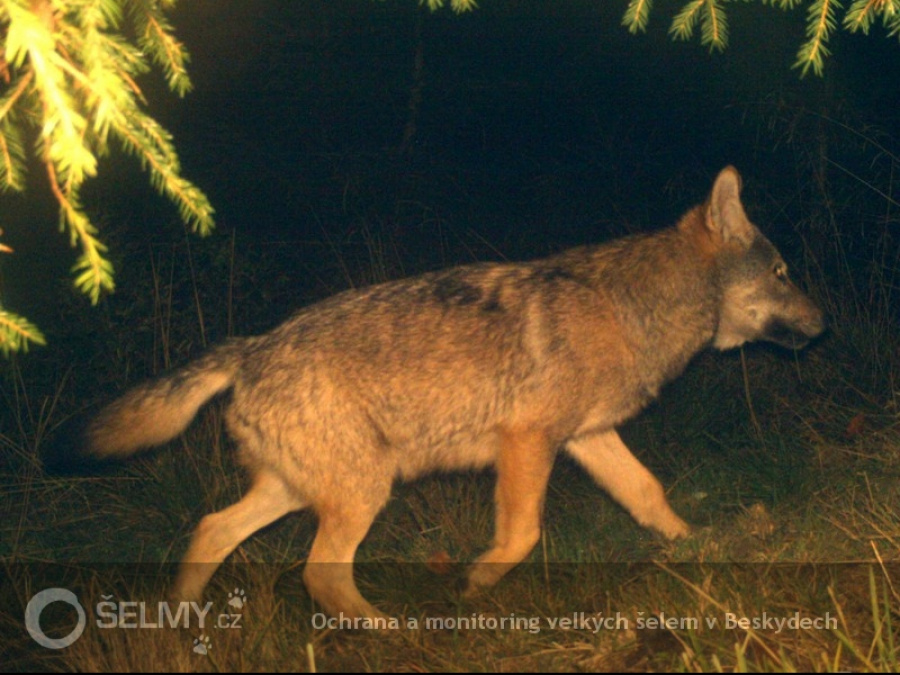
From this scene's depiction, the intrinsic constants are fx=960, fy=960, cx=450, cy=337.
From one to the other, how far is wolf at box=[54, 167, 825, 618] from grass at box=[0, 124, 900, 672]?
0.73 ft

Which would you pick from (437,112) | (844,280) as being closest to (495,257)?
(437,112)

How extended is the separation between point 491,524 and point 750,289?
183cm

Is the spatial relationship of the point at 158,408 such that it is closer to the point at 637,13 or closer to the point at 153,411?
the point at 153,411

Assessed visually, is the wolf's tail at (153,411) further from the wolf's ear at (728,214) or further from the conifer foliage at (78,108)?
the wolf's ear at (728,214)

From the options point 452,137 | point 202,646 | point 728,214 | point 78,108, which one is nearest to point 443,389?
point 202,646

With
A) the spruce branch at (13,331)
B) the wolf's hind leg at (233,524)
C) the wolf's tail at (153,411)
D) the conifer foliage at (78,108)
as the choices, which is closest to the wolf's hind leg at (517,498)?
the wolf's hind leg at (233,524)

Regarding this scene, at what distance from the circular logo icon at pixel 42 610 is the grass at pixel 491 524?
5 centimetres

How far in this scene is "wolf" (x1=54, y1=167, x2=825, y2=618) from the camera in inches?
163

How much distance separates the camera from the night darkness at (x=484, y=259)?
397 cm

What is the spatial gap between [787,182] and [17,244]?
19.6 ft

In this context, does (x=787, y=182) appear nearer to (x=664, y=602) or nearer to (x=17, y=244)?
(x=664, y=602)

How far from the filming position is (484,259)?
7902mm

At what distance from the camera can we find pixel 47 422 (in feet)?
19.5

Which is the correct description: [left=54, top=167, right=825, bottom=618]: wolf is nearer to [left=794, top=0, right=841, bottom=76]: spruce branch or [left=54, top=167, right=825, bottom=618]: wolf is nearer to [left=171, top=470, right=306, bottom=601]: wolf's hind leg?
[left=171, top=470, right=306, bottom=601]: wolf's hind leg
